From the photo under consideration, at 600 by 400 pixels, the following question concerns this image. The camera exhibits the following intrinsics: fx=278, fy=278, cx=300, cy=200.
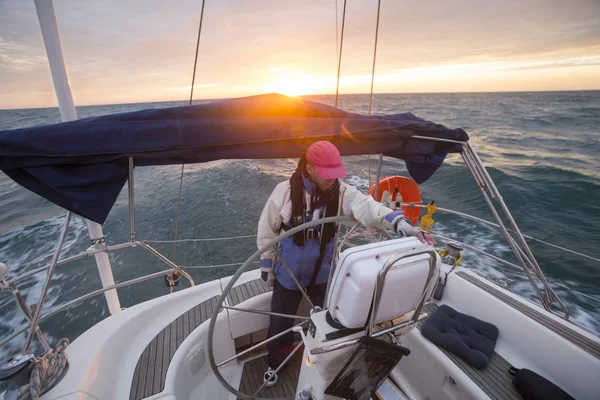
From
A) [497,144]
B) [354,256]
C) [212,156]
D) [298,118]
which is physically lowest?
[497,144]

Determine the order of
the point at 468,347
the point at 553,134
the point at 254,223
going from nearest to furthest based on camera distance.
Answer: the point at 468,347
the point at 254,223
the point at 553,134

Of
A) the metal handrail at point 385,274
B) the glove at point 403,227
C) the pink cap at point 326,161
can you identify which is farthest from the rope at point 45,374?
the glove at point 403,227

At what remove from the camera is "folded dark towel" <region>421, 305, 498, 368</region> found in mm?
1770

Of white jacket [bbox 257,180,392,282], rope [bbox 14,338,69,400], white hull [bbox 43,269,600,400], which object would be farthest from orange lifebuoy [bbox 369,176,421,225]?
rope [bbox 14,338,69,400]

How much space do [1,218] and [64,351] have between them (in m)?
9.02

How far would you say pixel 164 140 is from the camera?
133cm

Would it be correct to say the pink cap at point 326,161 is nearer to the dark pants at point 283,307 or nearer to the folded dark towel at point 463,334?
the dark pants at point 283,307

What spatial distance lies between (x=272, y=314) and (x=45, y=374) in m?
1.10

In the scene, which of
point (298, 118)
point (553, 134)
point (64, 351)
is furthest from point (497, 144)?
point (64, 351)

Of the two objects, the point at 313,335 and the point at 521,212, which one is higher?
the point at 313,335

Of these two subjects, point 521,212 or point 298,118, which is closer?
point 298,118

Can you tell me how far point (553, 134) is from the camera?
15.8 m

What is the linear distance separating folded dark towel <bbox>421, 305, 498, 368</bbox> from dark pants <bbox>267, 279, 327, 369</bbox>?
796 mm

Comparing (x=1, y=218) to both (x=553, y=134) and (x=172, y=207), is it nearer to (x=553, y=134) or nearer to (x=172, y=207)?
(x=172, y=207)
